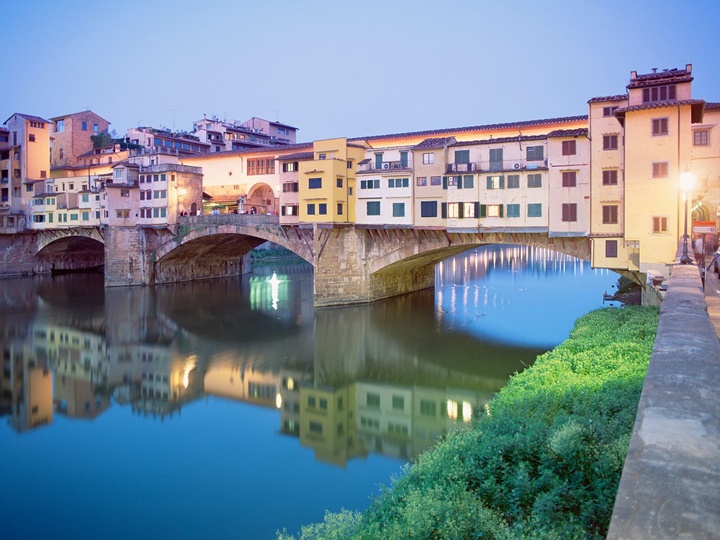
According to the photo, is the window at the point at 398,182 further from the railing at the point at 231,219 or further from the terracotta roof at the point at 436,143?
the railing at the point at 231,219

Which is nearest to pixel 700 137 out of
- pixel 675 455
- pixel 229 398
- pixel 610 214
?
pixel 610 214

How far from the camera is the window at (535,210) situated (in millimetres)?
28406

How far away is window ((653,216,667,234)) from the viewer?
822 inches

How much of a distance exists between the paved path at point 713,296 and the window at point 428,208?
17.2 m

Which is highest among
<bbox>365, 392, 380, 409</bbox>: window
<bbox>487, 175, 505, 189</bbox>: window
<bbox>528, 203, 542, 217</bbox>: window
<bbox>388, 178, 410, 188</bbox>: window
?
<bbox>388, 178, 410, 188</bbox>: window

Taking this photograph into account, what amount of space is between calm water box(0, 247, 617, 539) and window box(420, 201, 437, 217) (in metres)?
→ 5.53

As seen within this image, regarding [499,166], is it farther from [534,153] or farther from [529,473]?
[529,473]

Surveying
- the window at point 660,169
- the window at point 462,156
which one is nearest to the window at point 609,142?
the window at point 660,169

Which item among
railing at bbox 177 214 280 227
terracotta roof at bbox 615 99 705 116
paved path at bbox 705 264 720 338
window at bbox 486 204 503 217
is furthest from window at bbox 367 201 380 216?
paved path at bbox 705 264 720 338

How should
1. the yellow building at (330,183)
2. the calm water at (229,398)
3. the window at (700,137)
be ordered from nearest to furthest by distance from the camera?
the calm water at (229,398) → the window at (700,137) → the yellow building at (330,183)

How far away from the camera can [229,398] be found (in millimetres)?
19188

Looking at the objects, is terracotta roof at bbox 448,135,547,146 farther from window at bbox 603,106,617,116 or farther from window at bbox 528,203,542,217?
window at bbox 603,106,617,116

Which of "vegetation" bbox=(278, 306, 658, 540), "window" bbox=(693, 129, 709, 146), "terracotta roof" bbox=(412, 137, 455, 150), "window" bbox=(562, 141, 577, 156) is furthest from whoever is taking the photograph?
"terracotta roof" bbox=(412, 137, 455, 150)

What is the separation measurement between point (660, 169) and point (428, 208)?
42.9 feet
